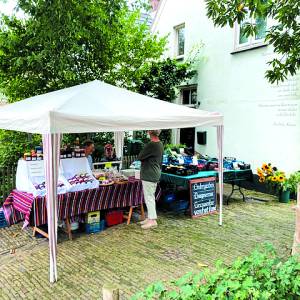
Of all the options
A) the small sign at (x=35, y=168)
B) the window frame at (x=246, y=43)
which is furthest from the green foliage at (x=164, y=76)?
the small sign at (x=35, y=168)

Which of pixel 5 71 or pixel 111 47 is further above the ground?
pixel 111 47

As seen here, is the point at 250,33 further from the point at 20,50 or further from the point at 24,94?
the point at 24,94

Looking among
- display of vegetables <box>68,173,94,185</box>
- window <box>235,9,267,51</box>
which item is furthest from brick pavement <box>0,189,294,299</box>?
window <box>235,9,267,51</box>

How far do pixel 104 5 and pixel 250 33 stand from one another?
3.06 m

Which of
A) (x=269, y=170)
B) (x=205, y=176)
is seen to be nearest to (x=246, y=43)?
(x=269, y=170)

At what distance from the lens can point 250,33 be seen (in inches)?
204

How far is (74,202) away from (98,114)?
1685 mm

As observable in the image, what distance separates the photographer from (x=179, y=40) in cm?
1289

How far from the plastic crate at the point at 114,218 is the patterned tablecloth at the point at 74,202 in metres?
0.19

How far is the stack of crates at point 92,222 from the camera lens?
5484 millimetres

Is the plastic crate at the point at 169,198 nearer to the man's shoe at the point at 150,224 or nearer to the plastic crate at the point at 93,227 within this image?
the man's shoe at the point at 150,224

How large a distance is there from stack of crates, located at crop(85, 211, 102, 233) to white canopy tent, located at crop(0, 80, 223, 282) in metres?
1.52

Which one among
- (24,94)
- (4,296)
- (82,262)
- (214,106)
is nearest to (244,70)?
(214,106)

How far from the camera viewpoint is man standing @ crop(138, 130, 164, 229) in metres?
5.72
